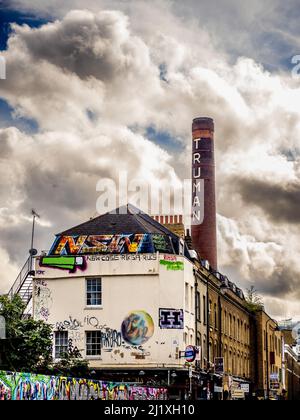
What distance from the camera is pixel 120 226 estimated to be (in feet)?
198

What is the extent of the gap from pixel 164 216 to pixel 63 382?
37278 millimetres

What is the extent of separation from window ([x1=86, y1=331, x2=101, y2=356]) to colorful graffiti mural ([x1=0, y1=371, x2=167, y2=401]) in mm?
12379

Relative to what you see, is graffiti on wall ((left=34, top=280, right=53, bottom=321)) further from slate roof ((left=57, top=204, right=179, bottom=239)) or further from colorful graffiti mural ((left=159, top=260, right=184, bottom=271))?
colorful graffiti mural ((left=159, top=260, right=184, bottom=271))

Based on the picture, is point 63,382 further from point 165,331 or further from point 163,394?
point 165,331

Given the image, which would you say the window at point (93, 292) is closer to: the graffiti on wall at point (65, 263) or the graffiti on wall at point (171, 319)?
the graffiti on wall at point (65, 263)

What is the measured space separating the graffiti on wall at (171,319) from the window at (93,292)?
439 centimetres

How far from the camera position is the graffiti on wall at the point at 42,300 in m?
57.3

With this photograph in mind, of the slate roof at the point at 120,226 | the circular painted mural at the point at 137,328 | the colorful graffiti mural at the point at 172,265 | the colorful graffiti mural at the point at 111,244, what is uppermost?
the slate roof at the point at 120,226

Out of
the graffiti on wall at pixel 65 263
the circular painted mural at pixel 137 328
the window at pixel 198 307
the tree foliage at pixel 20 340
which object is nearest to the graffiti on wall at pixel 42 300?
the graffiti on wall at pixel 65 263

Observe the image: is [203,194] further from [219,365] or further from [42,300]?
[42,300]

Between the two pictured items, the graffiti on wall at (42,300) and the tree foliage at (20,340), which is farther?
the graffiti on wall at (42,300)

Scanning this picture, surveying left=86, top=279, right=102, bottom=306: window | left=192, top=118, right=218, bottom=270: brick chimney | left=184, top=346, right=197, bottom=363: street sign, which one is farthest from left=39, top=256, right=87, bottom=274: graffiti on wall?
left=192, top=118, right=218, bottom=270: brick chimney

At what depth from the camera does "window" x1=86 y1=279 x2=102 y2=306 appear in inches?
2242
